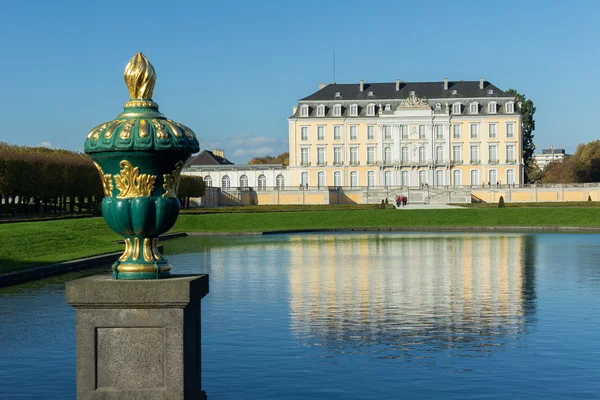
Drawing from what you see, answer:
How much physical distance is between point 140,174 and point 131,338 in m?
1.27

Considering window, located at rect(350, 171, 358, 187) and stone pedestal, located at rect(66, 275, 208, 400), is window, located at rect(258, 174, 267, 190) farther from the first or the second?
stone pedestal, located at rect(66, 275, 208, 400)

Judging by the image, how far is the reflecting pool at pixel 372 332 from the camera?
33.4 feet

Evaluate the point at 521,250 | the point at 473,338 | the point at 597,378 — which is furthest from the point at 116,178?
the point at 521,250

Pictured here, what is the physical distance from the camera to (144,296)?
21.3 feet

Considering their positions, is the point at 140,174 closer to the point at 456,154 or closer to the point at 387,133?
the point at 387,133

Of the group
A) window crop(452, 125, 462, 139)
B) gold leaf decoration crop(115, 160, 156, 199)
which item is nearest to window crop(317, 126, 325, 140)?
window crop(452, 125, 462, 139)

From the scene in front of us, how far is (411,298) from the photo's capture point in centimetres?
1753

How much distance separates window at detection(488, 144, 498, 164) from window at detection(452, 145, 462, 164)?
3.36 metres

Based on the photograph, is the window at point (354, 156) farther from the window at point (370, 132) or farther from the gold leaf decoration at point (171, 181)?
the gold leaf decoration at point (171, 181)

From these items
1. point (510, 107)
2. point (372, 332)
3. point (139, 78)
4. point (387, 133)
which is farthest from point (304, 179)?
point (139, 78)

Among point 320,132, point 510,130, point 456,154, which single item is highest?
point 320,132

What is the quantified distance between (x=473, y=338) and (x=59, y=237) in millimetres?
23439

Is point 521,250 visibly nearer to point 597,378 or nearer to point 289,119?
point 597,378

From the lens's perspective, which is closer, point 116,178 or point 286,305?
point 116,178
